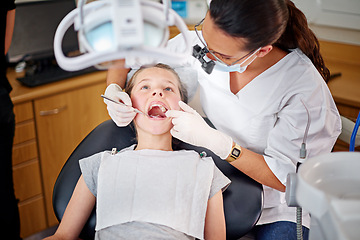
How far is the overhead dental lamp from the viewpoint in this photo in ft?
2.13

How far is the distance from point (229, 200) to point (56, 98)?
1329 mm

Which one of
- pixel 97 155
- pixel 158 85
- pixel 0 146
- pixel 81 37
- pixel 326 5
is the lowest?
pixel 0 146

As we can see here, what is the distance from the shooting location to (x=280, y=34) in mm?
1311

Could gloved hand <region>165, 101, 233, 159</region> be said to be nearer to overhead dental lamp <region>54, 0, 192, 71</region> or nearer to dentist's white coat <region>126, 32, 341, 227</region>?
dentist's white coat <region>126, 32, 341, 227</region>

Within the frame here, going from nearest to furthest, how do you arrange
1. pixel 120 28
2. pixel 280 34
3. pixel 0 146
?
pixel 120 28 < pixel 280 34 < pixel 0 146

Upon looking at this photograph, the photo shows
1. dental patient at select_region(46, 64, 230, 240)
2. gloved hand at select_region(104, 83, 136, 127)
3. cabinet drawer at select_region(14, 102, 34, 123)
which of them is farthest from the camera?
cabinet drawer at select_region(14, 102, 34, 123)

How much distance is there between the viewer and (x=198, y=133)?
1.37 meters

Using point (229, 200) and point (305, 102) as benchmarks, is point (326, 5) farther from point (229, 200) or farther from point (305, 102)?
point (229, 200)

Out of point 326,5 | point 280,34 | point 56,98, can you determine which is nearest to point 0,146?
point 56,98

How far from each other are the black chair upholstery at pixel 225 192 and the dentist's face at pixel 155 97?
0.43ft

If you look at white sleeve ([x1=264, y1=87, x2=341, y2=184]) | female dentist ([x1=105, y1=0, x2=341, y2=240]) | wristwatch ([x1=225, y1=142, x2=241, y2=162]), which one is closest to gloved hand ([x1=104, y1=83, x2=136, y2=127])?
female dentist ([x1=105, y1=0, x2=341, y2=240])

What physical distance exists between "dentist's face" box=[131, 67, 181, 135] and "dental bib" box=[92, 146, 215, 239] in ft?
0.36

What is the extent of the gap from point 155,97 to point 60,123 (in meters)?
1.10

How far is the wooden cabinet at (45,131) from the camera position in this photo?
7.28 feet
